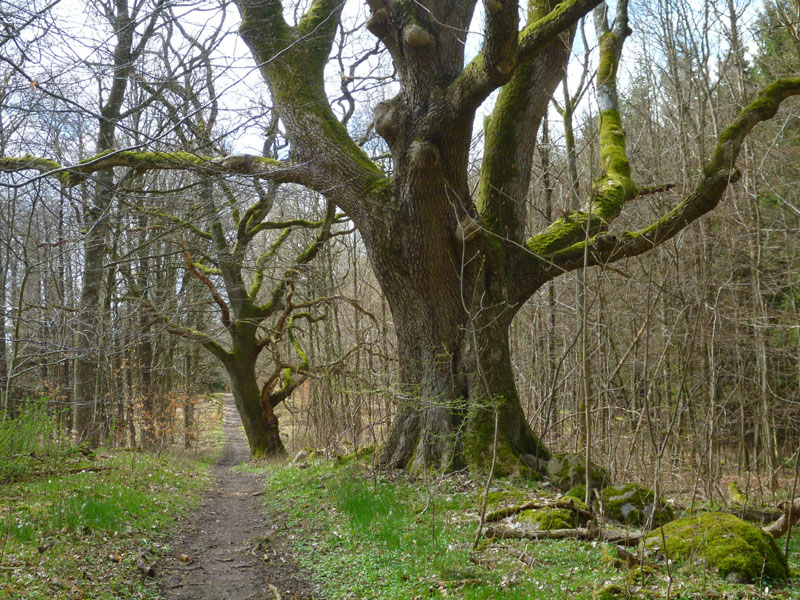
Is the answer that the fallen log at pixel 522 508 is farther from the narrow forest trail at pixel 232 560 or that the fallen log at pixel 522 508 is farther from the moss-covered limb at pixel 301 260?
the moss-covered limb at pixel 301 260

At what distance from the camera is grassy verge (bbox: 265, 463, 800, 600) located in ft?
12.5

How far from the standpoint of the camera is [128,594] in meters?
4.64

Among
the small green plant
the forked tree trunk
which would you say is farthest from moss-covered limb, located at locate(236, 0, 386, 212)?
the forked tree trunk

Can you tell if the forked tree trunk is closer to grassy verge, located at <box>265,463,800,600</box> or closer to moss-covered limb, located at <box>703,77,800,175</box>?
grassy verge, located at <box>265,463,800,600</box>

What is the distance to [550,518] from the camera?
5375 millimetres

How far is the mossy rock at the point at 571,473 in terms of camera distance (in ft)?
21.5

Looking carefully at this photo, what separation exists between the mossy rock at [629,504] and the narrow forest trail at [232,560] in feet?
9.86

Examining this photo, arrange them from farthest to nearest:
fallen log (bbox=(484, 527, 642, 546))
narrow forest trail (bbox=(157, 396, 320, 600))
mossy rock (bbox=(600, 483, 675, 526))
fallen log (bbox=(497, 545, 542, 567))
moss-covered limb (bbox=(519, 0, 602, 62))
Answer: moss-covered limb (bbox=(519, 0, 602, 62))
mossy rock (bbox=(600, 483, 675, 526))
narrow forest trail (bbox=(157, 396, 320, 600))
fallen log (bbox=(484, 527, 642, 546))
fallen log (bbox=(497, 545, 542, 567))

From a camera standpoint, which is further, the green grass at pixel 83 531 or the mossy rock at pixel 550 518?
the mossy rock at pixel 550 518

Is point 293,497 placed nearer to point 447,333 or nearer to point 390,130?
point 447,333

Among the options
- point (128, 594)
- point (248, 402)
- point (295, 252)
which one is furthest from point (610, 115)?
point (248, 402)

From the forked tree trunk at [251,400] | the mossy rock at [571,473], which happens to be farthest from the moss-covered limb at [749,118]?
the forked tree trunk at [251,400]

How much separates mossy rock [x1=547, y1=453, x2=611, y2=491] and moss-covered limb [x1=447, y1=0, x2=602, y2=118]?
453 cm

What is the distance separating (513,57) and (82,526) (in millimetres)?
6511
